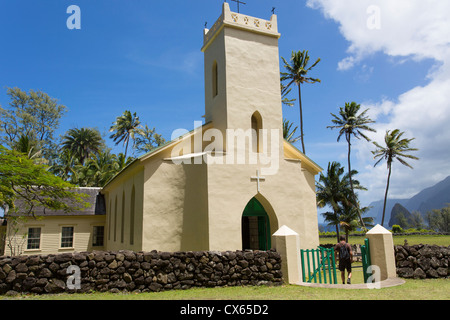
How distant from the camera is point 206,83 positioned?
18.9 metres

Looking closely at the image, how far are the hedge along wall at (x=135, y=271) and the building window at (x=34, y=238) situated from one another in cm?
1610

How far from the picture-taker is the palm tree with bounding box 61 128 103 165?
54.0 metres

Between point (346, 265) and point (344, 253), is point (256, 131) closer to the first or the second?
point (344, 253)

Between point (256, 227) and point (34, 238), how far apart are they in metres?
17.2

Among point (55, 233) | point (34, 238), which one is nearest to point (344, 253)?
point (55, 233)

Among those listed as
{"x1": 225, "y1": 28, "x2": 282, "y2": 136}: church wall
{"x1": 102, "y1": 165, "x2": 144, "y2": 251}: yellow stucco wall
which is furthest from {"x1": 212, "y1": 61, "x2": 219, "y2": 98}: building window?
{"x1": 102, "y1": 165, "x2": 144, "y2": 251}: yellow stucco wall

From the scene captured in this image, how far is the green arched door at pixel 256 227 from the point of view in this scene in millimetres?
16156

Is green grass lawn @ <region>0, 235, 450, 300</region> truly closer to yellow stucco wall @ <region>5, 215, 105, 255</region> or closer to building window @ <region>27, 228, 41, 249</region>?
yellow stucco wall @ <region>5, 215, 105, 255</region>

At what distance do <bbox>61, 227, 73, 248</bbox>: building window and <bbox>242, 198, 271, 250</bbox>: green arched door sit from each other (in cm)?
1496

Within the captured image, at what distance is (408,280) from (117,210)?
16918 mm

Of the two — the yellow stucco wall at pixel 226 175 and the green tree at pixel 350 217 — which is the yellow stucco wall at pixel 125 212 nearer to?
the yellow stucco wall at pixel 226 175

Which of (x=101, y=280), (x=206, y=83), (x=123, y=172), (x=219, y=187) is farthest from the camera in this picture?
(x=206, y=83)
